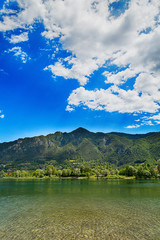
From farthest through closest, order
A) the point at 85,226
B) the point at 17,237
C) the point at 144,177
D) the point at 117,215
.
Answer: the point at 144,177 < the point at 117,215 < the point at 85,226 < the point at 17,237

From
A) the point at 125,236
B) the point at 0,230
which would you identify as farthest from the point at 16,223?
the point at 125,236

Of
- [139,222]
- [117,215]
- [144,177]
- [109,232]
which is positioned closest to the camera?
[109,232]

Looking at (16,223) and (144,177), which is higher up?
(16,223)

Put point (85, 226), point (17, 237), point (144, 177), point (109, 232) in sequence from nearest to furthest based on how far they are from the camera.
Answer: point (17, 237) < point (109, 232) < point (85, 226) < point (144, 177)

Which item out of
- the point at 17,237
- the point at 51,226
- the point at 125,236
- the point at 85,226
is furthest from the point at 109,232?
the point at 17,237

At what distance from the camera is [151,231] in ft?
78.4

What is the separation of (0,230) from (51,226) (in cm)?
758

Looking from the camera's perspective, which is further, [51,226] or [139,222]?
[139,222]

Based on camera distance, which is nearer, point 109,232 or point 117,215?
point 109,232

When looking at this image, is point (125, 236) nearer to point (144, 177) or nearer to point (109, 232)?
point (109, 232)

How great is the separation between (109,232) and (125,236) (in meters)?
2.52

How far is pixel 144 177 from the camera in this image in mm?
198625

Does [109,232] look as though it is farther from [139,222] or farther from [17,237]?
[17,237]

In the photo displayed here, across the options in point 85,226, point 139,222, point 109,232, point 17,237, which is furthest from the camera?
point 139,222
